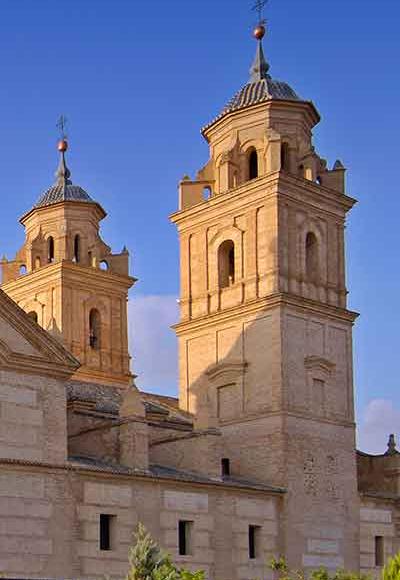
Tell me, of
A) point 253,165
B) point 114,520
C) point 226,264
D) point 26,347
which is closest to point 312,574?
point 114,520

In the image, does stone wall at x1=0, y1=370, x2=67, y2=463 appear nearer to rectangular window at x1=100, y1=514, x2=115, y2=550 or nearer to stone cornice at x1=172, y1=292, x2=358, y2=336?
rectangular window at x1=100, y1=514, x2=115, y2=550

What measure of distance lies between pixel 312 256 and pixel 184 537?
12688 millimetres

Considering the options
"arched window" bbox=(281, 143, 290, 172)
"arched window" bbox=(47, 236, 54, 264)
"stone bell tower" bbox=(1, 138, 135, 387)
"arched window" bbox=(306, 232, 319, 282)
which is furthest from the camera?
"arched window" bbox=(47, 236, 54, 264)

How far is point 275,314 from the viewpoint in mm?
41875

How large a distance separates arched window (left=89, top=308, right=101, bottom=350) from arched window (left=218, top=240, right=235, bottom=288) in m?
9.39

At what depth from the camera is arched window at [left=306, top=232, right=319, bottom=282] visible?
146ft

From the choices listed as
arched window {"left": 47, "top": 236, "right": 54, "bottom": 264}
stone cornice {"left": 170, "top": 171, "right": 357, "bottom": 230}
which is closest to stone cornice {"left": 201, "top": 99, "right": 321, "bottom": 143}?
stone cornice {"left": 170, "top": 171, "right": 357, "bottom": 230}

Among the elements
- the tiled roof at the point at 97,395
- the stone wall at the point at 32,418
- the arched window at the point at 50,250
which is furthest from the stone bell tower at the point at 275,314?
the arched window at the point at 50,250

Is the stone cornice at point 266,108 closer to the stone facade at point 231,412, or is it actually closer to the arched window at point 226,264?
the stone facade at point 231,412

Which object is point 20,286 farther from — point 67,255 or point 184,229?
point 184,229

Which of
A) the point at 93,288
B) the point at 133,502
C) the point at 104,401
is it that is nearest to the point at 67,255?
the point at 93,288

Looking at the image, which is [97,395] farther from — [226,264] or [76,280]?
[76,280]

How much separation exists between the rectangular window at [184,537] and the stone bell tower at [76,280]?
1457cm

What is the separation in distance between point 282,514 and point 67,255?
17491 millimetres
